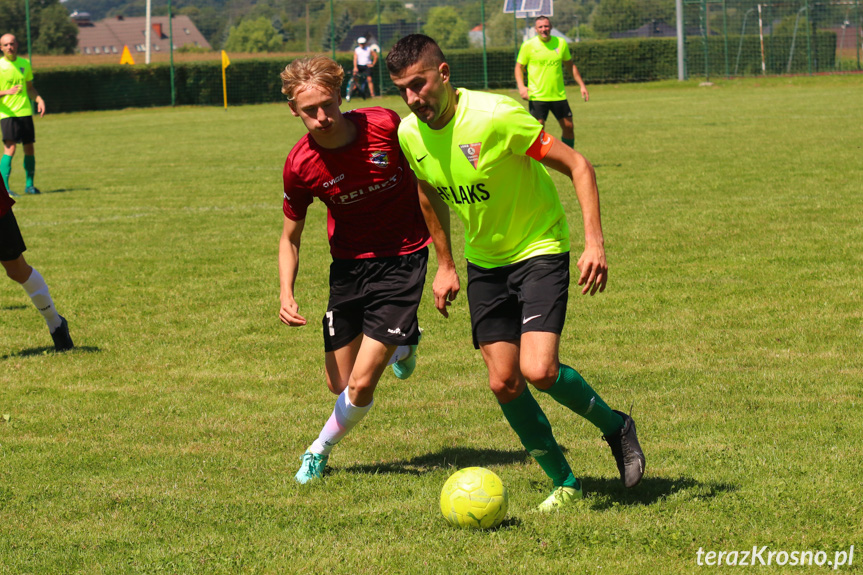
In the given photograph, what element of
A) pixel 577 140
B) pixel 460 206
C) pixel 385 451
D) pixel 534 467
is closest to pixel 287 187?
pixel 460 206

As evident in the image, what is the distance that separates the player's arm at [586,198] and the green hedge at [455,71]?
112 feet

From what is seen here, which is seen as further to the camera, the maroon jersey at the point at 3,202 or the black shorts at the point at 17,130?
the black shorts at the point at 17,130

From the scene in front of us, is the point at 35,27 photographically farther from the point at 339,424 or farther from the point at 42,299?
the point at 339,424

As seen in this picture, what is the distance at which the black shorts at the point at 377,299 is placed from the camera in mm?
4797

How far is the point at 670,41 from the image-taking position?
4000 cm

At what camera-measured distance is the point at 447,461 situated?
16.6 ft

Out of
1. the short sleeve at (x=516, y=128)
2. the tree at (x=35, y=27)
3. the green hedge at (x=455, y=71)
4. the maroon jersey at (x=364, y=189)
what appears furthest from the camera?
the tree at (x=35, y=27)

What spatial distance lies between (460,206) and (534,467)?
57.0 inches

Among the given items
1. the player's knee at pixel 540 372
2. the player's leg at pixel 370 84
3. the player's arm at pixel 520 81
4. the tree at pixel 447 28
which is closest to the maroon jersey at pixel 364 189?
the player's knee at pixel 540 372

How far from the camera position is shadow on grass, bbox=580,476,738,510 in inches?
172

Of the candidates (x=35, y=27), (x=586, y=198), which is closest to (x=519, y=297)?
(x=586, y=198)

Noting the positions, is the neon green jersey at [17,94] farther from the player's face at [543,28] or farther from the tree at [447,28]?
the tree at [447,28]

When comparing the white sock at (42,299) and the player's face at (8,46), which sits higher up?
the player's face at (8,46)

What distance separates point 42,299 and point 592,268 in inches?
196
